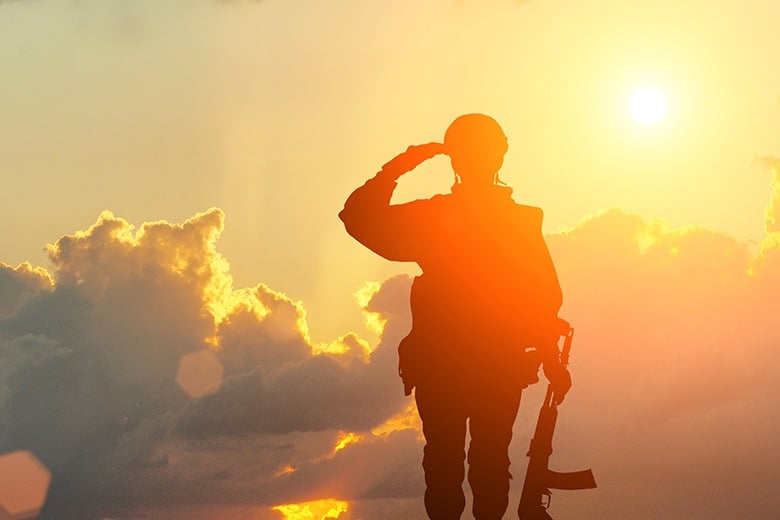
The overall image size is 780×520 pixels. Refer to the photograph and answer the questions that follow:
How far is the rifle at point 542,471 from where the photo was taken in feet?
27.9

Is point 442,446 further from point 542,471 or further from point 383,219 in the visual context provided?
point 383,219

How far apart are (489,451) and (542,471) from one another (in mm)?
836

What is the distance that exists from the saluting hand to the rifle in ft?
8.98

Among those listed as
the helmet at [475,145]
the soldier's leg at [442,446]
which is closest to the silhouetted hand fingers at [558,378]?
the soldier's leg at [442,446]

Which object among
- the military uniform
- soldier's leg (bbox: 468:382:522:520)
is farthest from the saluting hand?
soldier's leg (bbox: 468:382:522:520)

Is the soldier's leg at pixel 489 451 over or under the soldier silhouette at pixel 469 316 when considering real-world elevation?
under

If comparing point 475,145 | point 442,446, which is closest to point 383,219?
point 475,145

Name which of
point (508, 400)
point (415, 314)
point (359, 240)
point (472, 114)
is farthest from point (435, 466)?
point (472, 114)

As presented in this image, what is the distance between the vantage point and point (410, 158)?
8.15 meters

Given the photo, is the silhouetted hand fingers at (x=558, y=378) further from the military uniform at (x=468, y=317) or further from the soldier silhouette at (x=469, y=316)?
the military uniform at (x=468, y=317)

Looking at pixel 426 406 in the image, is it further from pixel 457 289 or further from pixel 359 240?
pixel 359 240

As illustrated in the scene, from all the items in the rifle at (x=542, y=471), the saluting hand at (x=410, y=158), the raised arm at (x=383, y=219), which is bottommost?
the rifle at (x=542, y=471)

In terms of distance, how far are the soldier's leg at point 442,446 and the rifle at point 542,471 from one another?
904 mm

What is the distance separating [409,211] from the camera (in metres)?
8.52
